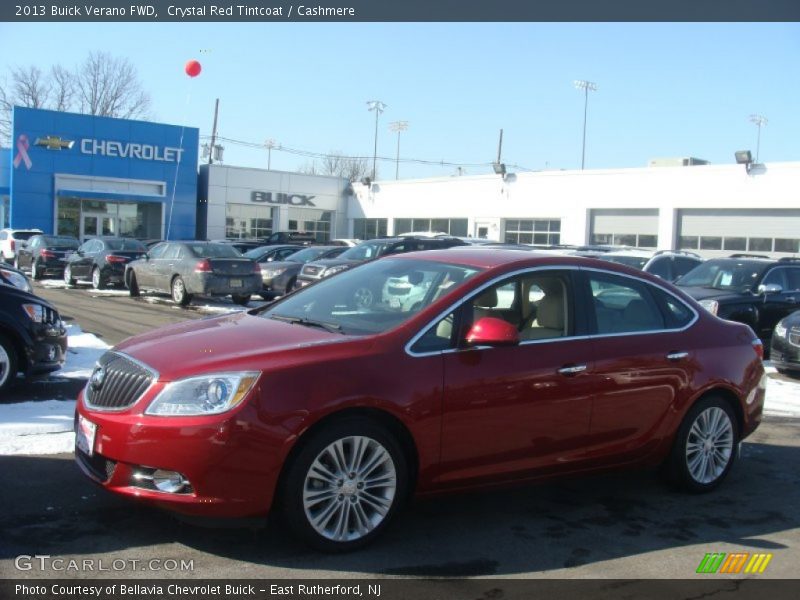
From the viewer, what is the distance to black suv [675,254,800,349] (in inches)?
516

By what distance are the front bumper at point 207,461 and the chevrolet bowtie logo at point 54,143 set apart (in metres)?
38.5

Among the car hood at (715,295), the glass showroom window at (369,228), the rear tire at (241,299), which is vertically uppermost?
the glass showroom window at (369,228)

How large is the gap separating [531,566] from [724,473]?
2.41 metres

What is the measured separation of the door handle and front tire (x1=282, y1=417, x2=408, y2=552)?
122cm

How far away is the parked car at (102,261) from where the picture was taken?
2214 cm

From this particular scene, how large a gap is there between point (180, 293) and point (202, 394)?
49.9ft

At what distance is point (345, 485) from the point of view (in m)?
4.41

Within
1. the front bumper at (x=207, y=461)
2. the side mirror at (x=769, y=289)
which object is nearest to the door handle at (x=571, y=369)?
the front bumper at (x=207, y=461)

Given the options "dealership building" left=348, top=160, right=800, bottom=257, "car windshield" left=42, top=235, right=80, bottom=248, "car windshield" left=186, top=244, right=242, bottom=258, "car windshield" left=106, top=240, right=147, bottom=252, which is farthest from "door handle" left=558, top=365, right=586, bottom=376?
"dealership building" left=348, top=160, right=800, bottom=257

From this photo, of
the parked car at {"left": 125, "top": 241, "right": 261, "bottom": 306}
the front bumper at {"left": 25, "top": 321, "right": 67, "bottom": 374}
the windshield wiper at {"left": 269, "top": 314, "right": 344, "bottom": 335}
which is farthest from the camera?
the parked car at {"left": 125, "top": 241, "right": 261, "bottom": 306}

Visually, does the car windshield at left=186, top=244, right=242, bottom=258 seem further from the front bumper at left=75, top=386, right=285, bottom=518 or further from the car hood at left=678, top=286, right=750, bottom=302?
the front bumper at left=75, top=386, right=285, bottom=518

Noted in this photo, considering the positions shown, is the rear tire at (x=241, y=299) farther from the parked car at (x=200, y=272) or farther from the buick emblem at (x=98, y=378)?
the buick emblem at (x=98, y=378)

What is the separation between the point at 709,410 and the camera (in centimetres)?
596
